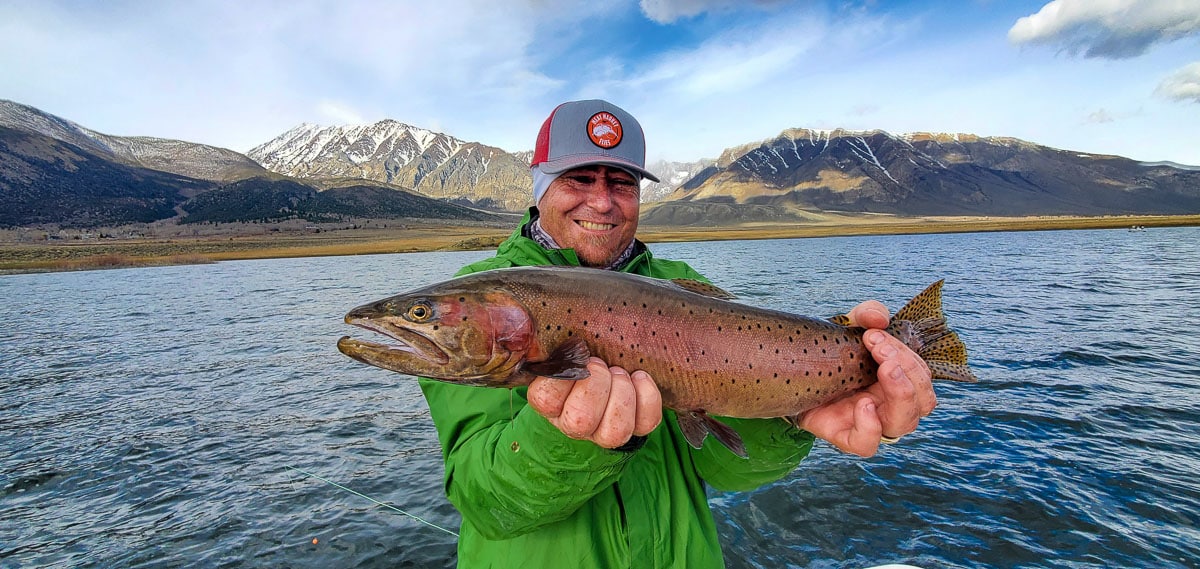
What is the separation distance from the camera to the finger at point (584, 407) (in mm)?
2018

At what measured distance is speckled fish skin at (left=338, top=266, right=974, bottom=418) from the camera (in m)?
2.37

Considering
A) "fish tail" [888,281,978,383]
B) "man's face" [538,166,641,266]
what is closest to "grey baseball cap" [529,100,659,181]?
"man's face" [538,166,641,266]

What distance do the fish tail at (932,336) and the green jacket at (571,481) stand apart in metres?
0.82

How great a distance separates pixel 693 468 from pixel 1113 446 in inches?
327

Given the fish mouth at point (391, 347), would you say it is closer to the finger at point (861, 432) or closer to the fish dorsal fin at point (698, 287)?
the fish dorsal fin at point (698, 287)

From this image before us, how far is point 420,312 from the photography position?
2.44 m

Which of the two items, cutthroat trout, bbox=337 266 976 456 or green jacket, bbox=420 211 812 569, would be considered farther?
cutthroat trout, bbox=337 266 976 456

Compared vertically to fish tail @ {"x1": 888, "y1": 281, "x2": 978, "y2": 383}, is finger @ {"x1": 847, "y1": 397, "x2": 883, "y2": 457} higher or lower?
lower

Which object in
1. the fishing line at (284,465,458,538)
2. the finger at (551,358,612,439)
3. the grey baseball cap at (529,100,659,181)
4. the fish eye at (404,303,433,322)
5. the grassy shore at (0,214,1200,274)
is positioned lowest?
the fishing line at (284,465,458,538)

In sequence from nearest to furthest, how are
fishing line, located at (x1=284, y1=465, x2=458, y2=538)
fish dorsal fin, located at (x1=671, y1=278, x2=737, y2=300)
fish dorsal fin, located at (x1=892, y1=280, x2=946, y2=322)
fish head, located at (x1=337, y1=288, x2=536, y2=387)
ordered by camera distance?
fish head, located at (x1=337, y1=288, x2=536, y2=387) < fish dorsal fin, located at (x1=671, y1=278, x2=737, y2=300) < fish dorsal fin, located at (x1=892, y1=280, x2=946, y2=322) < fishing line, located at (x1=284, y1=465, x2=458, y2=538)

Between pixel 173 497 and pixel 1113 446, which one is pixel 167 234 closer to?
pixel 173 497

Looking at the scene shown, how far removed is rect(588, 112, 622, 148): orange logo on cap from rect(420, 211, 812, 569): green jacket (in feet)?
2.04

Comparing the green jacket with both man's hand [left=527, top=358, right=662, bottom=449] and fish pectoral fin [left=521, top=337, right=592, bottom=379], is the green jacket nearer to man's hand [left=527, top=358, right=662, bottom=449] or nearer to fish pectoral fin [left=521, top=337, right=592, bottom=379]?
man's hand [left=527, top=358, right=662, bottom=449]

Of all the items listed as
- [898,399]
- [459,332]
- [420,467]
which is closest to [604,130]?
[459,332]
